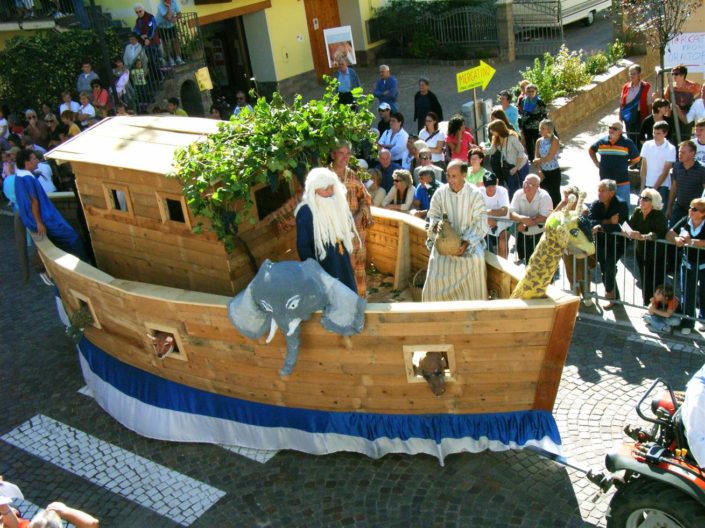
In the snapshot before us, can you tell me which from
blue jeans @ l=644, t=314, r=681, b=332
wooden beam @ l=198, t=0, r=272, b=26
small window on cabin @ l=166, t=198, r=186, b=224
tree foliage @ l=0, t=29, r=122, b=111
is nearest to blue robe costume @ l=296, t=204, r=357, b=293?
small window on cabin @ l=166, t=198, r=186, b=224

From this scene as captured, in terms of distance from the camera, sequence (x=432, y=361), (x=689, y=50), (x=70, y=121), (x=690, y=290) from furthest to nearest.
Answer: (x=70, y=121) < (x=689, y=50) < (x=690, y=290) < (x=432, y=361)

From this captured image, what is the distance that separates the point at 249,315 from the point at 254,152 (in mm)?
1415

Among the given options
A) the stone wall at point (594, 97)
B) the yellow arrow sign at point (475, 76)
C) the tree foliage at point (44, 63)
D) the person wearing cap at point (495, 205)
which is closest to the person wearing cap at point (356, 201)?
the person wearing cap at point (495, 205)

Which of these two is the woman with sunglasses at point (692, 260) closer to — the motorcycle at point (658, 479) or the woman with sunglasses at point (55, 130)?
the motorcycle at point (658, 479)

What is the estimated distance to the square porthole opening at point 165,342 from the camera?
23.0 ft

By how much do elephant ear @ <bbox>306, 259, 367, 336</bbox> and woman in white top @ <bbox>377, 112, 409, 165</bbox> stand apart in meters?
6.23

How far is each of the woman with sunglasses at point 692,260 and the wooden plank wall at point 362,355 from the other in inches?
105

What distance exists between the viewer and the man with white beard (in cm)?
645

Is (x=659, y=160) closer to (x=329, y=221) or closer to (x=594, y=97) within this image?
(x=329, y=221)

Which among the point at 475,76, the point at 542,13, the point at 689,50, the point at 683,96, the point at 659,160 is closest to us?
the point at 659,160

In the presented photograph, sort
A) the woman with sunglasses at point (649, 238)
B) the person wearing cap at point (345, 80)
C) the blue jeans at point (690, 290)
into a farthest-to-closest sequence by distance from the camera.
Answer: the person wearing cap at point (345, 80), the woman with sunglasses at point (649, 238), the blue jeans at point (690, 290)

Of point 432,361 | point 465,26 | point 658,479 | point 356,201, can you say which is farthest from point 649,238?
point 465,26

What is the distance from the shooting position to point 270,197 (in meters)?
7.39

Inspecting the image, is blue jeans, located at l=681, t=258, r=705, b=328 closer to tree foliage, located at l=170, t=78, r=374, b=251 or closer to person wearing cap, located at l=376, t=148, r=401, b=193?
tree foliage, located at l=170, t=78, r=374, b=251
